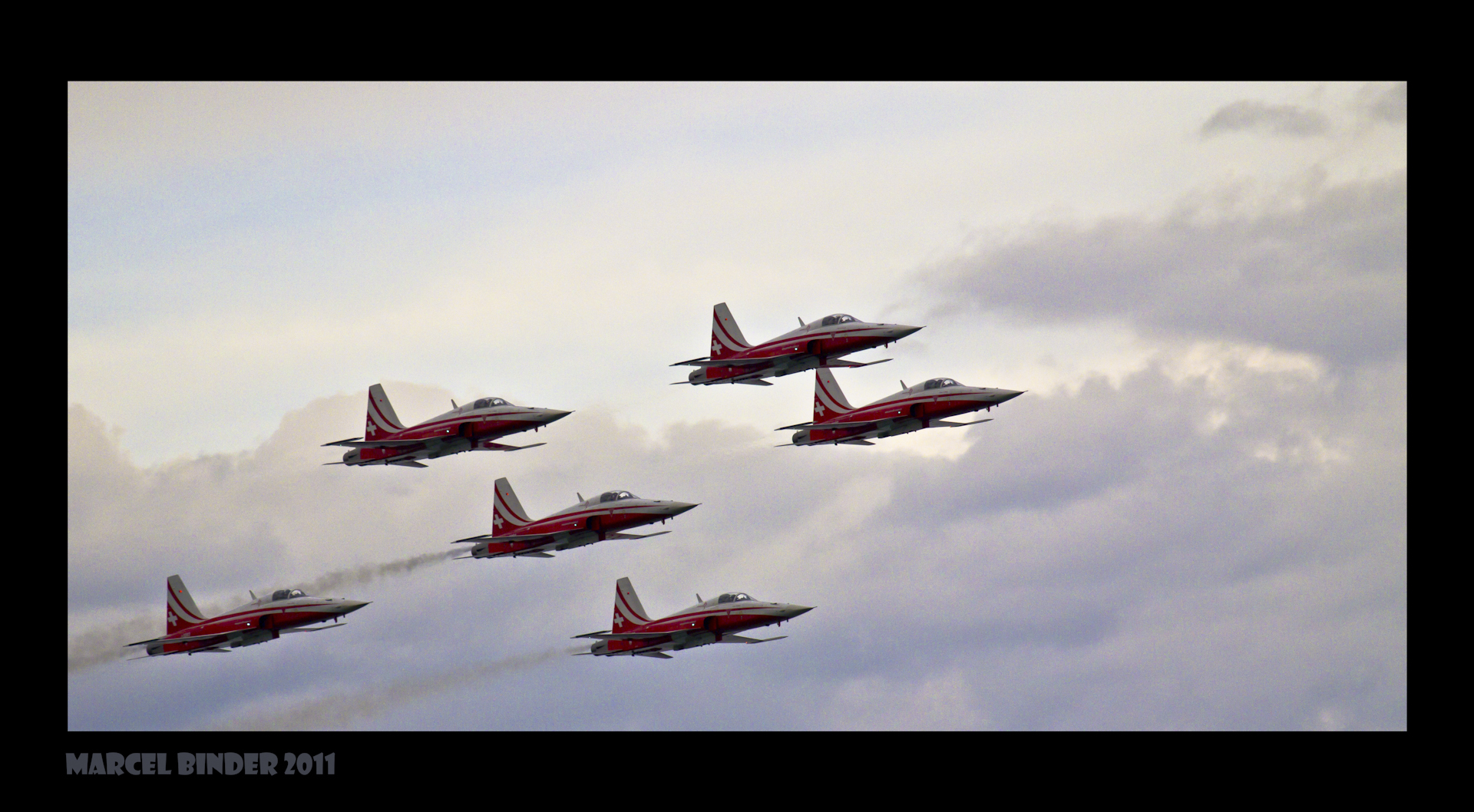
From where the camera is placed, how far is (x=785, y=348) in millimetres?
175875

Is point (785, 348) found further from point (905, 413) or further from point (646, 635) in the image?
point (646, 635)

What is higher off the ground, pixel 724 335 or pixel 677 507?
pixel 724 335

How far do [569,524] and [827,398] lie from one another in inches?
726

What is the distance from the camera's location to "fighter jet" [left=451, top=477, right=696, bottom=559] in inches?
7008

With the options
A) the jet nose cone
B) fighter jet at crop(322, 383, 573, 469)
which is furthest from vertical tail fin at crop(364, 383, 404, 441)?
the jet nose cone

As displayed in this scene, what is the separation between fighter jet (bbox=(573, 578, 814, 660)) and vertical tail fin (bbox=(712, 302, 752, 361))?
15.7 m

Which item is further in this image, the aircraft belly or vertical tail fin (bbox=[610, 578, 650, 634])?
vertical tail fin (bbox=[610, 578, 650, 634])

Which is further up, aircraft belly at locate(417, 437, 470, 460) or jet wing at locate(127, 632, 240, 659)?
aircraft belly at locate(417, 437, 470, 460)

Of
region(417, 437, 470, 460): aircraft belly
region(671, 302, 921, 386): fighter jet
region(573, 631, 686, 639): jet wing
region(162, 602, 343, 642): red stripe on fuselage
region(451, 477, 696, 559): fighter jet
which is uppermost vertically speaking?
region(671, 302, 921, 386): fighter jet

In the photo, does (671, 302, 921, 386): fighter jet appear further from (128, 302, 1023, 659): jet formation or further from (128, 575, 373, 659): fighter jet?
(128, 575, 373, 659): fighter jet

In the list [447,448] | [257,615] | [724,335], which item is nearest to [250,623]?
[257,615]

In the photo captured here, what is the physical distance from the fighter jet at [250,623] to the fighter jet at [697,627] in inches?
625

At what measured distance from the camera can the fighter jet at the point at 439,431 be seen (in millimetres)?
175500

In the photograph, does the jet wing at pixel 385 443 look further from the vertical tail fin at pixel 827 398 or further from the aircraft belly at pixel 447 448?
the vertical tail fin at pixel 827 398
